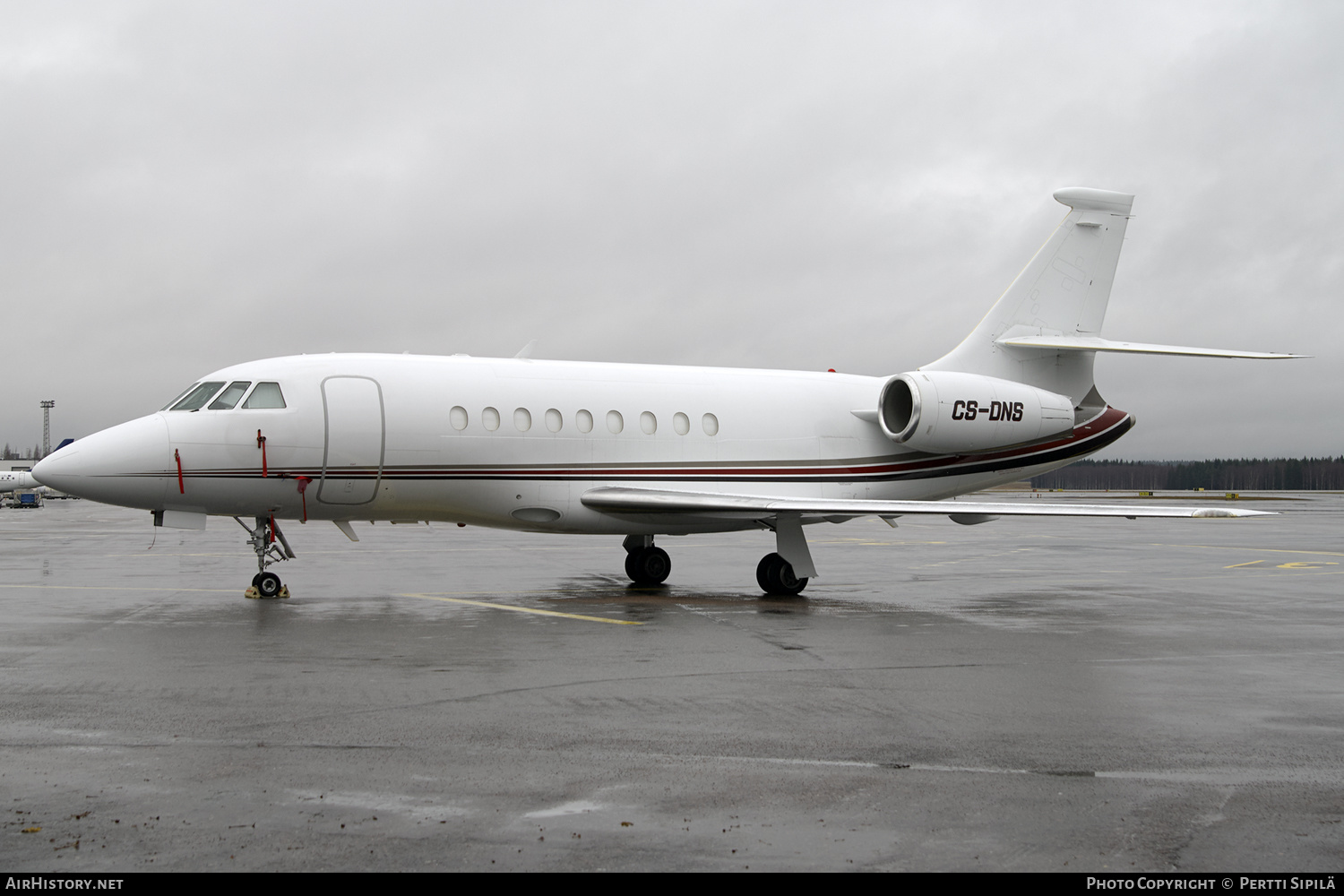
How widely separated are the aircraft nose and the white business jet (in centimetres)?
2

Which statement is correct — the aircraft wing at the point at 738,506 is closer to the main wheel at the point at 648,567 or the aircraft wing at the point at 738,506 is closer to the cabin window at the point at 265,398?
the main wheel at the point at 648,567

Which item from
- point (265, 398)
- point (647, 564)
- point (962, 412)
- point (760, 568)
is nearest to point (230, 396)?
point (265, 398)

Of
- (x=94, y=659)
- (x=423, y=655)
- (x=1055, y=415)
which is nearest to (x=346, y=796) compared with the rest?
(x=423, y=655)

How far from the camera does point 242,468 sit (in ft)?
46.9

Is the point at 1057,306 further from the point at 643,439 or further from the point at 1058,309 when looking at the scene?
the point at 643,439

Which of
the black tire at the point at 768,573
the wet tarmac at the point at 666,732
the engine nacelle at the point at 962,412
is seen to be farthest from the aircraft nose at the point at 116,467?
the engine nacelle at the point at 962,412

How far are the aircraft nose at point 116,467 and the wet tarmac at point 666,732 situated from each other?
145cm

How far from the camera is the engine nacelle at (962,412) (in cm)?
1756

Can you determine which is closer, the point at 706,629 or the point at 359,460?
the point at 706,629

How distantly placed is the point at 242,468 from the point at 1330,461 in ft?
631

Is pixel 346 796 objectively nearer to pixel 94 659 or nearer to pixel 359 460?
pixel 94 659

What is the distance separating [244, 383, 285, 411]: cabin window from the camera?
47.8ft

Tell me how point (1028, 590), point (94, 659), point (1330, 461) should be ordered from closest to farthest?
point (94, 659)
point (1028, 590)
point (1330, 461)
